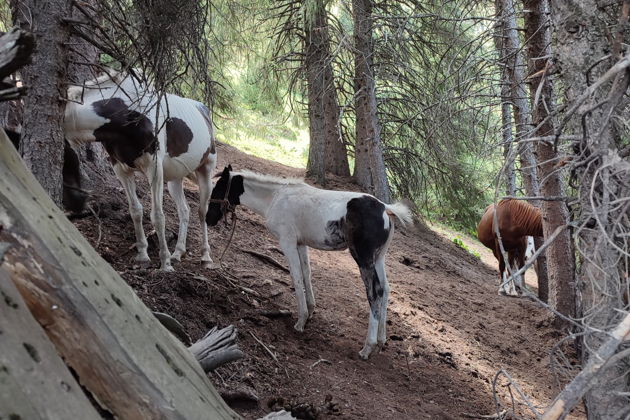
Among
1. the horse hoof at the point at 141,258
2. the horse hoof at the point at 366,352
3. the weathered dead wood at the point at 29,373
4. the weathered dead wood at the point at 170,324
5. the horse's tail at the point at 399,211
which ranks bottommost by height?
the horse hoof at the point at 366,352

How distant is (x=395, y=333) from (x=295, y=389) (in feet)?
8.43

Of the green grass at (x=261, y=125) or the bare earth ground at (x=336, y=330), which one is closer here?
the bare earth ground at (x=336, y=330)

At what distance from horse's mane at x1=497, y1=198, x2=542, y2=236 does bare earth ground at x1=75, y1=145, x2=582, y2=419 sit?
1544 millimetres

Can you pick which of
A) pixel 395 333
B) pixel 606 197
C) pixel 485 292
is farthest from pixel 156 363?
pixel 485 292

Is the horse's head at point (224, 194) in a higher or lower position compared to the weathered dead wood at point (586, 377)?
higher

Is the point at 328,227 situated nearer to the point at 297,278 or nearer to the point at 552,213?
the point at 297,278

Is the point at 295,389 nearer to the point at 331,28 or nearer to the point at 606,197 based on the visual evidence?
the point at 606,197

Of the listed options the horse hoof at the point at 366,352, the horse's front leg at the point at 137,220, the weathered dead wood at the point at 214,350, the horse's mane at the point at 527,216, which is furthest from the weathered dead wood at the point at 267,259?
the horse's mane at the point at 527,216

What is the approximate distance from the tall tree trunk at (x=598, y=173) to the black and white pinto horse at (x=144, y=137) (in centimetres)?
403

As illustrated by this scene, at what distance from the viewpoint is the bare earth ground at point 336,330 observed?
6453mm

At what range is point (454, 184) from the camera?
1499cm

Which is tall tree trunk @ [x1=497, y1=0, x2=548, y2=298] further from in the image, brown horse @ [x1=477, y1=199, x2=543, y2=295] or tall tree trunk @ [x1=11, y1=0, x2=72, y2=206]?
tall tree trunk @ [x1=11, y1=0, x2=72, y2=206]

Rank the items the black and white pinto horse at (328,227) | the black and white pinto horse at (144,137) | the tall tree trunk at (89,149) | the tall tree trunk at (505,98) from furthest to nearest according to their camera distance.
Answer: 1. the tall tree trunk at (89,149)
2. the black and white pinto horse at (328,227)
3. the black and white pinto horse at (144,137)
4. the tall tree trunk at (505,98)

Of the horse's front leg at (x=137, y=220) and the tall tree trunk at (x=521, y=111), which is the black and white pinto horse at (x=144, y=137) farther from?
the tall tree trunk at (x=521, y=111)
